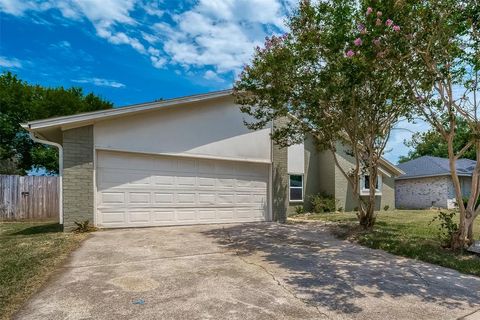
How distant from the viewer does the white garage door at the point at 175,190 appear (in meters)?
9.36

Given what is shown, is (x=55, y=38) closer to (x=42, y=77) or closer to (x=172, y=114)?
(x=172, y=114)

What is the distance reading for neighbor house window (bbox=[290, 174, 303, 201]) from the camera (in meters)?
16.4

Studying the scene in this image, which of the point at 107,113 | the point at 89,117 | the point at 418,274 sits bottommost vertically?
the point at 418,274

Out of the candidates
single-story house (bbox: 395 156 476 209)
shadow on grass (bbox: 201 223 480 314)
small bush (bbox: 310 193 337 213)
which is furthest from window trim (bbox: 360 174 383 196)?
shadow on grass (bbox: 201 223 480 314)

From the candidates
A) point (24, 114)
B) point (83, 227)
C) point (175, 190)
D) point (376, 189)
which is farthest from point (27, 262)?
point (24, 114)

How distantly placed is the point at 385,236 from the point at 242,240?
3828 mm

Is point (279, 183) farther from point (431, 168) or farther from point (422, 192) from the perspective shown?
point (431, 168)

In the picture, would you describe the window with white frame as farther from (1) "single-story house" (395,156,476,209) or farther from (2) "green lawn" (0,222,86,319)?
(2) "green lawn" (0,222,86,319)

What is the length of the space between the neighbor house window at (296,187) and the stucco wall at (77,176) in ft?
33.0

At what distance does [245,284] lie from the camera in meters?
4.74

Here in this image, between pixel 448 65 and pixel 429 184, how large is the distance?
17.6m

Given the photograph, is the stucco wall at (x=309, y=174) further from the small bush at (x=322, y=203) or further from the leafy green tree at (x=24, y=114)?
the leafy green tree at (x=24, y=114)

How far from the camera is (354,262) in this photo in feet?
20.5

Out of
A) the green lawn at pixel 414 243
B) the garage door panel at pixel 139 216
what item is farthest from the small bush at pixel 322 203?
the garage door panel at pixel 139 216
